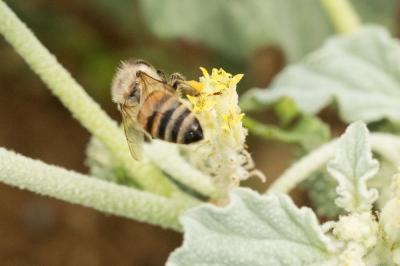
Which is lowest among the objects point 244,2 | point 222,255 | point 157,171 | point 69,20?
point 222,255

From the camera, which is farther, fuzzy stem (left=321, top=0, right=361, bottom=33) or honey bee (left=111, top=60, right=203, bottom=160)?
fuzzy stem (left=321, top=0, right=361, bottom=33)

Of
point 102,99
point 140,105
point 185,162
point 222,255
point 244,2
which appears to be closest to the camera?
point 222,255

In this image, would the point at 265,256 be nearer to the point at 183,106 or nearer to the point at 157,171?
the point at 183,106

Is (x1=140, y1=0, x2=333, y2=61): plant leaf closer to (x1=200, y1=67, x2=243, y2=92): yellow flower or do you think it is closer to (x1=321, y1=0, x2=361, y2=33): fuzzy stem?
(x1=321, y1=0, x2=361, y2=33): fuzzy stem

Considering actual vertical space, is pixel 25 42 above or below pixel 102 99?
below

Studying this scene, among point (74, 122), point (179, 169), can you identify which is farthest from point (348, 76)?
point (74, 122)

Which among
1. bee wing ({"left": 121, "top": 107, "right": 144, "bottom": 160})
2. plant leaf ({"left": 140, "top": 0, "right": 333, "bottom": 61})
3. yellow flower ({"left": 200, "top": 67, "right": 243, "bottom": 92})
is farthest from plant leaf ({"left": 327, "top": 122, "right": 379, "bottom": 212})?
plant leaf ({"left": 140, "top": 0, "right": 333, "bottom": 61})

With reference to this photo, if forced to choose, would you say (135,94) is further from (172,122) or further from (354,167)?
(354,167)

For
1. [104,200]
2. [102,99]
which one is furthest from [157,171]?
[102,99]
